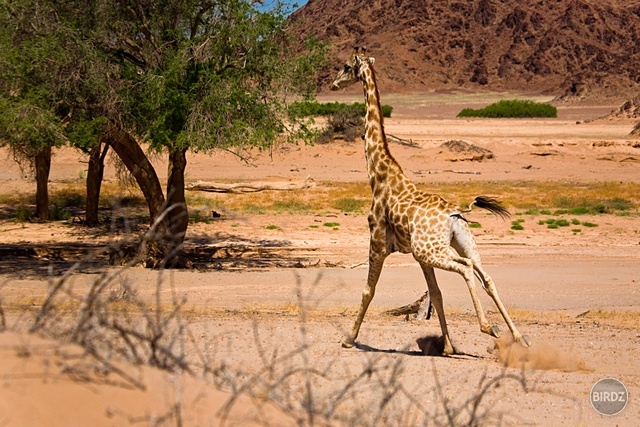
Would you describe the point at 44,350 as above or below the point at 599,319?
above

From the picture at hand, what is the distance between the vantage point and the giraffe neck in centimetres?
1022

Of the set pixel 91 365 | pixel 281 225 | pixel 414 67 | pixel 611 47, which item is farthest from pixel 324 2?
pixel 91 365

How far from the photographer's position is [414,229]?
9.41 meters

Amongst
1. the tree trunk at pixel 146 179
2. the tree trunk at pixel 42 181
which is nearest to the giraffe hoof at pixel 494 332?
the tree trunk at pixel 146 179

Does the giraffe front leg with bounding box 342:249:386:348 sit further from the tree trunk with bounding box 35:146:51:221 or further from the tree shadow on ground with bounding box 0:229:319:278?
the tree trunk with bounding box 35:146:51:221

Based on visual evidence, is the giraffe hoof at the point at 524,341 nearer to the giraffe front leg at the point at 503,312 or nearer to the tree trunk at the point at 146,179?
the giraffe front leg at the point at 503,312

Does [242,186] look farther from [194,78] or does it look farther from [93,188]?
[194,78]

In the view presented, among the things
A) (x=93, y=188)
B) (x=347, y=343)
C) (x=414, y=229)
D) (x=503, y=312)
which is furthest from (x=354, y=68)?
(x=93, y=188)

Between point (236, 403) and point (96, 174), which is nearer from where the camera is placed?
point (236, 403)

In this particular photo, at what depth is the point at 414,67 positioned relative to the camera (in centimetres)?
10269

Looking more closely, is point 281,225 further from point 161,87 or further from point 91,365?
point 91,365

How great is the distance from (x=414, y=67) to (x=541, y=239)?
84.7 metres

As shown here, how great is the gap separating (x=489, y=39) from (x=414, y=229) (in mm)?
100921

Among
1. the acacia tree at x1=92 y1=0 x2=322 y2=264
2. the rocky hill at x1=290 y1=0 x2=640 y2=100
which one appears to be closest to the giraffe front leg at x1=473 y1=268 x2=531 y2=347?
the acacia tree at x1=92 y1=0 x2=322 y2=264
